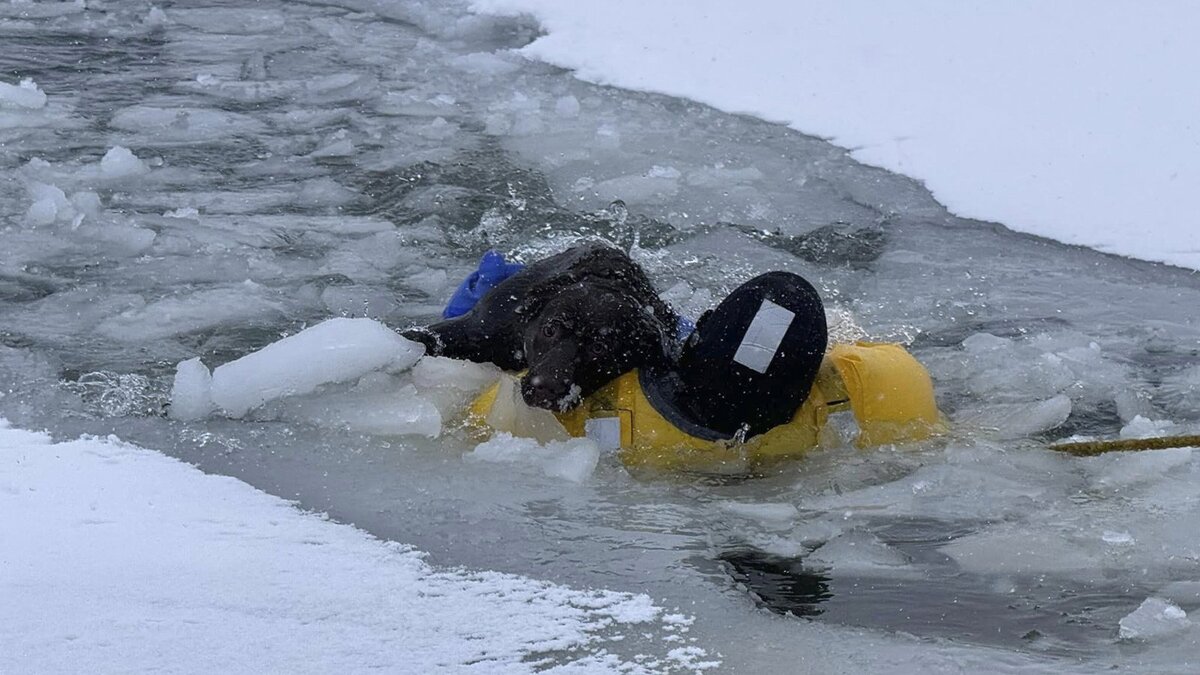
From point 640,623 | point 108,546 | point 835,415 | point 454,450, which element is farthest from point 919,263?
point 108,546

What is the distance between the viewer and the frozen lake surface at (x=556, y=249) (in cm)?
315

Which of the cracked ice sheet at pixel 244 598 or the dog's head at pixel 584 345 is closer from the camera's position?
the cracked ice sheet at pixel 244 598

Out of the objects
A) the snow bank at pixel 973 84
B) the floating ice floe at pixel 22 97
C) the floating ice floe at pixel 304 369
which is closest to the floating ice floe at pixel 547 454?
the floating ice floe at pixel 304 369

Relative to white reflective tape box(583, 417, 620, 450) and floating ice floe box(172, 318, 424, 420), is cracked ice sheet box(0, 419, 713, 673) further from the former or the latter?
white reflective tape box(583, 417, 620, 450)

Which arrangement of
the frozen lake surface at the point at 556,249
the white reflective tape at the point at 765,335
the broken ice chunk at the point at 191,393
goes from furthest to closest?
the broken ice chunk at the point at 191,393 → the white reflective tape at the point at 765,335 → the frozen lake surface at the point at 556,249

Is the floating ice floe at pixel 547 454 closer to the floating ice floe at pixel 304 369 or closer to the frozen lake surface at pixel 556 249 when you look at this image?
the frozen lake surface at pixel 556 249

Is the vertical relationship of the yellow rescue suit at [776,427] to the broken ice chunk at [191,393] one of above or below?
above

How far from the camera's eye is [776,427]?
12.7 feet

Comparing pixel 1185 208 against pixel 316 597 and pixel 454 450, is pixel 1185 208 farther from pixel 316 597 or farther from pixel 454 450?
pixel 316 597

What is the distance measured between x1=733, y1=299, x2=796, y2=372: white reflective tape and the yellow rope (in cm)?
82

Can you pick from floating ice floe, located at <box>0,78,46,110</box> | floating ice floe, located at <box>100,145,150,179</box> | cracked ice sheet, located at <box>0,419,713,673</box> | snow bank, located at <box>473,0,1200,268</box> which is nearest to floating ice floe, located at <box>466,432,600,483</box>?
cracked ice sheet, located at <box>0,419,713,673</box>

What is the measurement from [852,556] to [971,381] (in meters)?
1.49

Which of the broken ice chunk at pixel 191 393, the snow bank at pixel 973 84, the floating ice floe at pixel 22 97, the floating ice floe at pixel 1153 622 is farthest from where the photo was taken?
the floating ice floe at pixel 22 97

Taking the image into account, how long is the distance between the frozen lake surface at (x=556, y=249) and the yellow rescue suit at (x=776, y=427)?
0.28 feet
